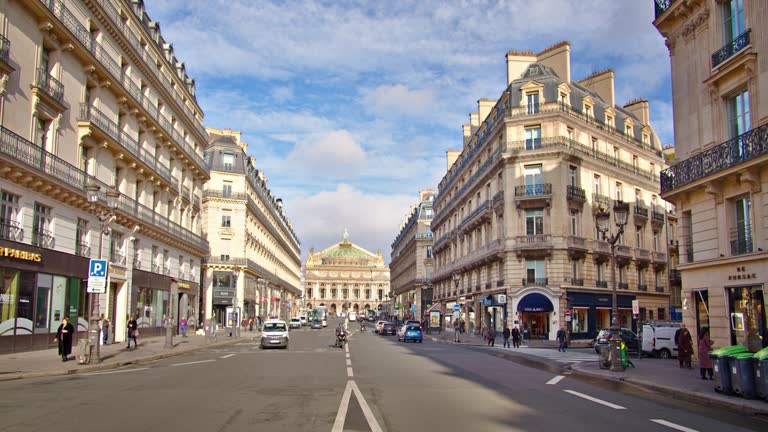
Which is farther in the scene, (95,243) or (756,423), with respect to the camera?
(95,243)

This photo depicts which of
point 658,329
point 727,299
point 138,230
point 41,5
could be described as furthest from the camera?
point 138,230

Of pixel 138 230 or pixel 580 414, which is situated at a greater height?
pixel 138 230

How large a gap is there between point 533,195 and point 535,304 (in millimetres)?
7683

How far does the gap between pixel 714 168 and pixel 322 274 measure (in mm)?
180294

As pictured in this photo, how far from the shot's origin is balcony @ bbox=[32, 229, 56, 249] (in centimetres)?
2428

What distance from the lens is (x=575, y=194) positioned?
4369 cm

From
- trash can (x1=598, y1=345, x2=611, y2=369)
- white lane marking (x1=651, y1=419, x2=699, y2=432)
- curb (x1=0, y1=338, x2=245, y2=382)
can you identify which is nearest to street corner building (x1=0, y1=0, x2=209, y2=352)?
curb (x1=0, y1=338, x2=245, y2=382)

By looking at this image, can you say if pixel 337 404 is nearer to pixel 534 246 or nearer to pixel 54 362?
pixel 54 362

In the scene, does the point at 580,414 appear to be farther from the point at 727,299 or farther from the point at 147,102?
the point at 147,102

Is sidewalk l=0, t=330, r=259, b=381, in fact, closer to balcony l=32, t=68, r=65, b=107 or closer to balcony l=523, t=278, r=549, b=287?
balcony l=32, t=68, r=65, b=107

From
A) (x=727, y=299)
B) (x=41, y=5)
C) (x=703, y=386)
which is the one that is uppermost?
(x=41, y=5)

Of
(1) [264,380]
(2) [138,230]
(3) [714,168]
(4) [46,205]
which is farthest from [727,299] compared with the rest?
(2) [138,230]

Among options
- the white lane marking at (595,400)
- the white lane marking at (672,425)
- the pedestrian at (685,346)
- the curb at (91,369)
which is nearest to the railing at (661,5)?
the pedestrian at (685,346)

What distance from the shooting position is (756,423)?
10.6 metres
